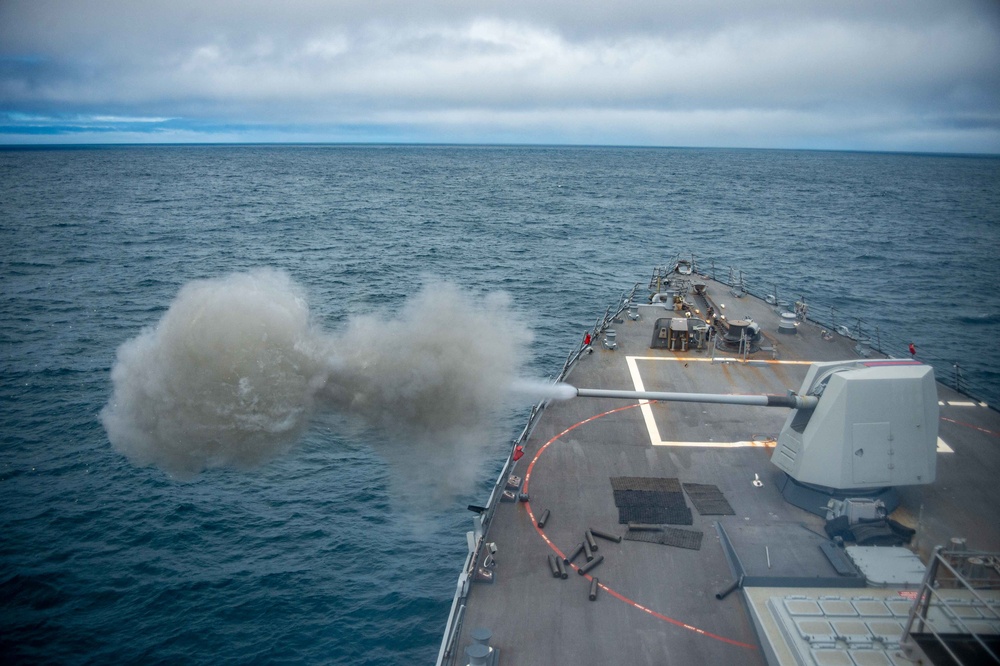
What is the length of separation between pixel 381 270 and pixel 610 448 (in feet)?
139

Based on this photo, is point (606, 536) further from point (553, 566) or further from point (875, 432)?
point (875, 432)

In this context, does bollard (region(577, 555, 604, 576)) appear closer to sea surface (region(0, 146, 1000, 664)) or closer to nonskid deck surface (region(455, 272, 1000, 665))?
nonskid deck surface (region(455, 272, 1000, 665))

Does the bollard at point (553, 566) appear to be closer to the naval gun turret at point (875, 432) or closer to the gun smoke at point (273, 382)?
the naval gun turret at point (875, 432)

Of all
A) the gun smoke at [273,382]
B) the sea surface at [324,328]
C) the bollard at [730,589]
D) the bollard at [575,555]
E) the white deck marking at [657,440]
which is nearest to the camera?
the bollard at [730,589]

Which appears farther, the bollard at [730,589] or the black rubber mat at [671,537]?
the black rubber mat at [671,537]

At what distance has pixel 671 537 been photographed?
47.9ft

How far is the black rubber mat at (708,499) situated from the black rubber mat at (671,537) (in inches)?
40.1

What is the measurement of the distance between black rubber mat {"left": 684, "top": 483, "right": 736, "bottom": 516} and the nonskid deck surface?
0.08 m

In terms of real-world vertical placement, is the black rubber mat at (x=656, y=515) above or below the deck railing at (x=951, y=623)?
below

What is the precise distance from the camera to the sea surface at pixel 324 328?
60.6 feet

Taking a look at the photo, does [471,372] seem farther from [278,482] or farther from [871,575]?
[871,575]

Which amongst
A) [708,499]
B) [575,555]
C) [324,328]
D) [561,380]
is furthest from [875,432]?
[324,328]

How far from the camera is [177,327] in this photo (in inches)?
982

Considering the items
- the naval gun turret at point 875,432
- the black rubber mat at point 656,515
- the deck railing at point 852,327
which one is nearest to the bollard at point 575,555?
the black rubber mat at point 656,515
